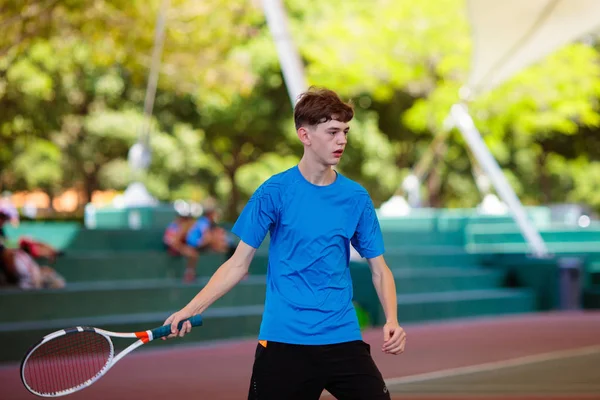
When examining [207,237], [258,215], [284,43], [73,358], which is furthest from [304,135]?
[207,237]

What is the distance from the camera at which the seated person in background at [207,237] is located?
630 inches

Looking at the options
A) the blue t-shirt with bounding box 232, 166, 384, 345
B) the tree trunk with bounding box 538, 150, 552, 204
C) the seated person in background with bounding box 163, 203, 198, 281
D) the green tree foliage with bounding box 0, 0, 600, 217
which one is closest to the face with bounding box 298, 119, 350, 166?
the blue t-shirt with bounding box 232, 166, 384, 345

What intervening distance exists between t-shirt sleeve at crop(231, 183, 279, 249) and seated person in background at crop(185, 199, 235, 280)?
11.2 metres

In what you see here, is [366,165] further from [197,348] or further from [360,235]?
[360,235]

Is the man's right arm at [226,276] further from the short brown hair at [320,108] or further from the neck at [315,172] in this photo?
the short brown hair at [320,108]

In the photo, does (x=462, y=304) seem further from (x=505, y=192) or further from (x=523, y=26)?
(x=523, y=26)

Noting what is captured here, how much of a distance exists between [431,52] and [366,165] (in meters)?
6.96

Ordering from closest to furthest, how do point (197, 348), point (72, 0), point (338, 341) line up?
point (338, 341), point (197, 348), point (72, 0)

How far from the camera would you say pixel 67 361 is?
4.64 metres

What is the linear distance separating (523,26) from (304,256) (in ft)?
35.8

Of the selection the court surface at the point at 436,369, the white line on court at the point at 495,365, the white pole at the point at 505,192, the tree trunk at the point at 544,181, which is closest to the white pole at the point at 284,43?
the court surface at the point at 436,369

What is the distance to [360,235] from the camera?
4.68 metres

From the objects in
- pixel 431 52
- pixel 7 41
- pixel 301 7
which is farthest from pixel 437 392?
pixel 301 7

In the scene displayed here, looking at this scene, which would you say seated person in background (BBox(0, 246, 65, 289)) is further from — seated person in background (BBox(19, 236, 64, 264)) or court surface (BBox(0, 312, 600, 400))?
court surface (BBox(0, 312, 600, 400))
